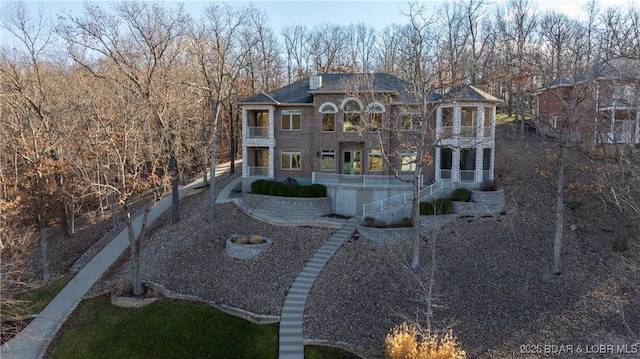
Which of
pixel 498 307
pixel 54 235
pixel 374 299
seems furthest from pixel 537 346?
pixel 54 235

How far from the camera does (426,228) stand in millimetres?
19328

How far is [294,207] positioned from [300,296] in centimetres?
759

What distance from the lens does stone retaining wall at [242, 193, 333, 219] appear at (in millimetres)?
22047

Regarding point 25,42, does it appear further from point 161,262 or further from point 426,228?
point 426,228

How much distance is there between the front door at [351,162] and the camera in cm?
2589

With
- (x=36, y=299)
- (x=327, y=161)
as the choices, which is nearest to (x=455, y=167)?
(x=327, y=161)

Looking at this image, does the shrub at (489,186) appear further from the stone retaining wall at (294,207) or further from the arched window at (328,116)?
the arched window at (328,116)

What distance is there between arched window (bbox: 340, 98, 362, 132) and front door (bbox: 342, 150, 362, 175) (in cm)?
Result: 177

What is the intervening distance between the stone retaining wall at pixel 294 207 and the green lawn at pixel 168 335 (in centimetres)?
787

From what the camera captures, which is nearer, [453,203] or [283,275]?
[283,275]

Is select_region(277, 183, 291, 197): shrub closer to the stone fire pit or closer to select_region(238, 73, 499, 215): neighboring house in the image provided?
select_region(238, 73, 499, 215): neighboring house

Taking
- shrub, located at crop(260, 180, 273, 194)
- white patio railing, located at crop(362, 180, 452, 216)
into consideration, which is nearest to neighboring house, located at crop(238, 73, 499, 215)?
white patio railing, located at crop(362, 180, 452, 216)

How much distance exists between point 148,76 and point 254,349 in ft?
50.8

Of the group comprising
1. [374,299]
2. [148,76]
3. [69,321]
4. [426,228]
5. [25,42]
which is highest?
[25,42]
